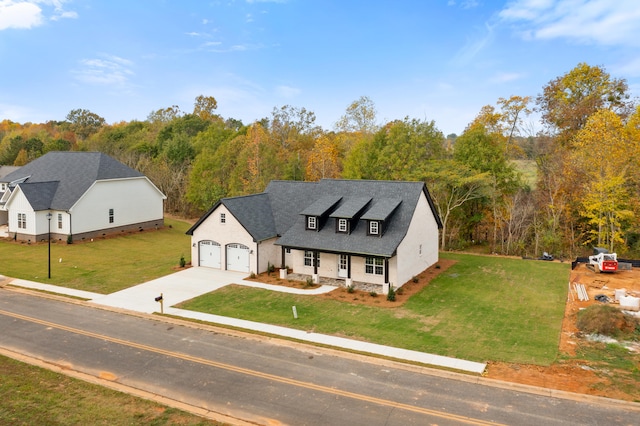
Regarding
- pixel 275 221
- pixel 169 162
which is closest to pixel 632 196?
pixel 275 221

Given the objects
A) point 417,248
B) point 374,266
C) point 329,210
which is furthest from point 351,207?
point 417,248

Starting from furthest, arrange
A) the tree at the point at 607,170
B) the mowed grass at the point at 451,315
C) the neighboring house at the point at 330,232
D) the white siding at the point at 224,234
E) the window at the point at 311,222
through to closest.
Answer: the tree at the point at 607,170
the white siding at the point at 224,234
the window at the point at 311,222
the neighboring house at the point at 330,232
the mowed grass at the point at 451,315

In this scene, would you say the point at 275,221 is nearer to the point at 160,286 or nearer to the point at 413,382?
the point at 160,286

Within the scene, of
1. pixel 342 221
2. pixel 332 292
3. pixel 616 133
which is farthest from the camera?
pixel 616 133

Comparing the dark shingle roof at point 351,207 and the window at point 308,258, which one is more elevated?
the dark shingle roof at point 351,207

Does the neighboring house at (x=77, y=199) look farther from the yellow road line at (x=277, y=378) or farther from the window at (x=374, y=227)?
the window at (x=374, y=227)

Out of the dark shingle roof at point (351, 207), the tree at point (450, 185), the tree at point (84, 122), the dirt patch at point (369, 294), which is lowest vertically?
the dirt patch at point (369, 294)

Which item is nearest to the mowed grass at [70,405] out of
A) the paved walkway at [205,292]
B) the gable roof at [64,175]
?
the paved walkway at [205,292]

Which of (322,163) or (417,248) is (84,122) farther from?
(417,248)
